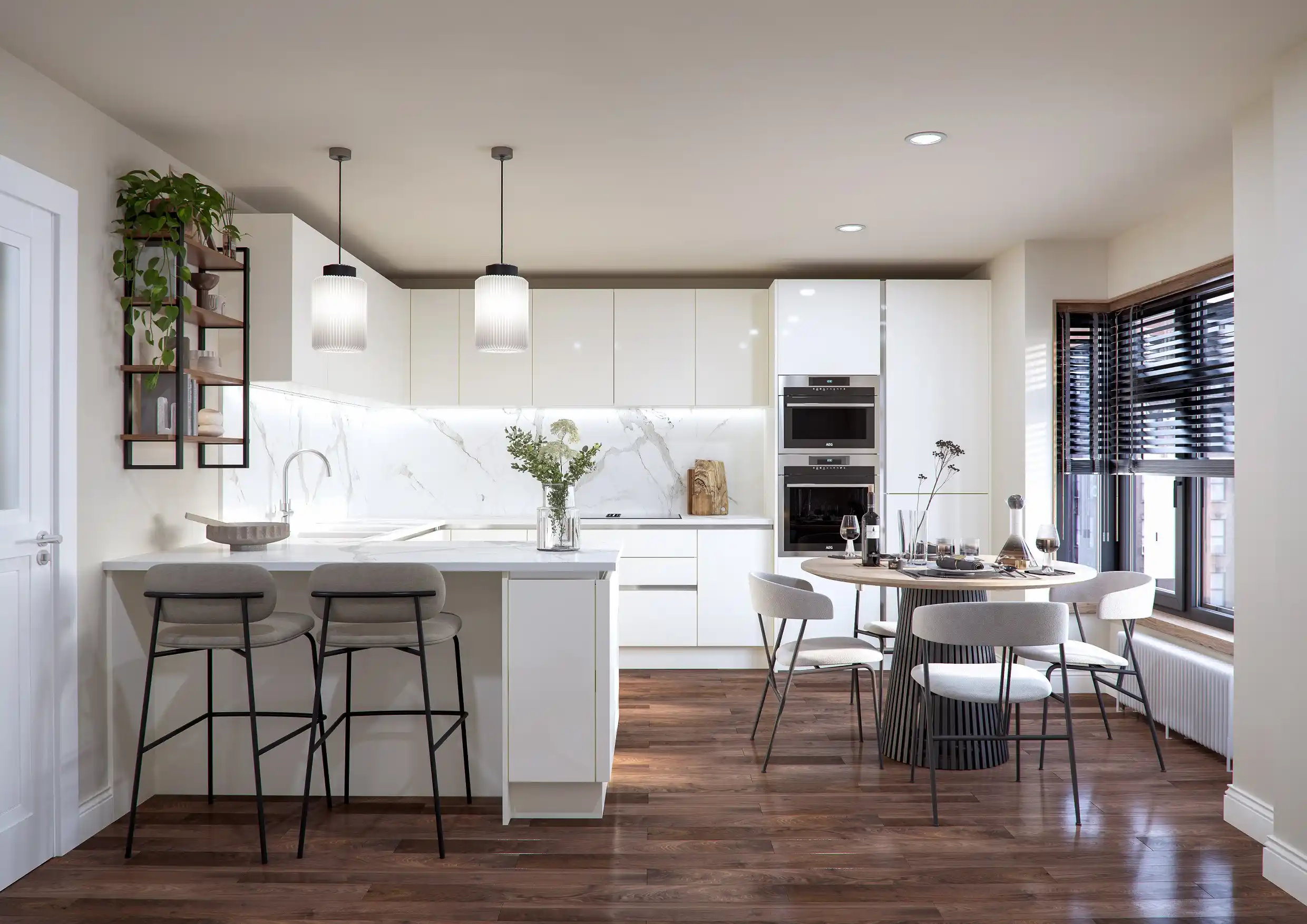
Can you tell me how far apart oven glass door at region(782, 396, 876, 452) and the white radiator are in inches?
69.7

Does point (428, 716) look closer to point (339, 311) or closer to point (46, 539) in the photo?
point (46, 539)

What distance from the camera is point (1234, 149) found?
3137 millimetres

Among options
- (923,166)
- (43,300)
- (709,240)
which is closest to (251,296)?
(43,300)

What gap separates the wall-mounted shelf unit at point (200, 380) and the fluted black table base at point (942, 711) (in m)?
2.79

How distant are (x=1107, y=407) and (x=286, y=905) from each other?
174 inches

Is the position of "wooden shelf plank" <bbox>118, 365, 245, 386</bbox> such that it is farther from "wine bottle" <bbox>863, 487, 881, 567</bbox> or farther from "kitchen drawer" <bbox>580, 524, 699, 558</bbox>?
"wine bottle" <bbox>863, 487, 881, 567</bbox>

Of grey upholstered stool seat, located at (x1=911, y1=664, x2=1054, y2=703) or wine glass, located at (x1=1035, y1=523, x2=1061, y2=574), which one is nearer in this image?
grey upholstered stool seat, located at (x1=911, y1=664, x2=1054, y2=703)

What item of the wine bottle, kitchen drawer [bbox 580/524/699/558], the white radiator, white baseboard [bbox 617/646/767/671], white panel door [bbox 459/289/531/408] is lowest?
white baseboard [bbox 617/646/767/671]

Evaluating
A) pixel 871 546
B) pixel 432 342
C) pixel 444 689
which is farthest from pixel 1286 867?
pixel 432 342

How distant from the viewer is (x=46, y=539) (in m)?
2.81

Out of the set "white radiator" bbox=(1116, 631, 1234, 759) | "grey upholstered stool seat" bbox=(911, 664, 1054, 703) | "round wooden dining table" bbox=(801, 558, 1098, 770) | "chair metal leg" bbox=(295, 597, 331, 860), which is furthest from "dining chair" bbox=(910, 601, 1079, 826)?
"chair metal leg" bbox=(295, 597, 331, 860)

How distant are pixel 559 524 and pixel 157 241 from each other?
174cm

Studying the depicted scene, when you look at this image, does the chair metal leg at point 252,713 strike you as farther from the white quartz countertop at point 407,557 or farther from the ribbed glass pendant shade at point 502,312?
the ribbed glass pendant shade at point 502,312

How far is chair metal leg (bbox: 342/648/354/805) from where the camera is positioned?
10.7 ft
